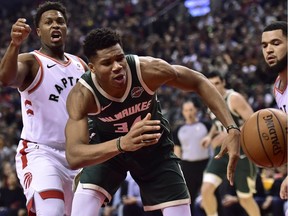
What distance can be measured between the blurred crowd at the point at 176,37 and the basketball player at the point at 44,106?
6278mm

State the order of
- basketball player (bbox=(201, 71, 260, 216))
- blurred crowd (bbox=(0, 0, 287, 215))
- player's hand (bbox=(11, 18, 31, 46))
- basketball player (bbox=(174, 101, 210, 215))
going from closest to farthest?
player's hand (bbox=(11, 18, 31, 46))
basketball player (bbox=(201, 71, 260, 216))
basketball player (bbox=(174, 101, 210, 215))
blurred crowd (bbox=(0, 0, 287, 215))

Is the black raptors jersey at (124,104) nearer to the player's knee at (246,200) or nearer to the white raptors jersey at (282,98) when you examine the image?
the white raptors jersey at (282,98)

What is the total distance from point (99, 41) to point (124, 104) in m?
0.50

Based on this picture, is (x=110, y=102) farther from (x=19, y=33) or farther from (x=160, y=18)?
(x=160, y=18)

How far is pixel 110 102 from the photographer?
14.6 feet

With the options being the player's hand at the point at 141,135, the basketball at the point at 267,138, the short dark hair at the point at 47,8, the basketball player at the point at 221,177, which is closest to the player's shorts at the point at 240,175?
the basketball player at the point at 221,177

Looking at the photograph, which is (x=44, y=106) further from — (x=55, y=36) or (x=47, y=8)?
(x=47, y=8)

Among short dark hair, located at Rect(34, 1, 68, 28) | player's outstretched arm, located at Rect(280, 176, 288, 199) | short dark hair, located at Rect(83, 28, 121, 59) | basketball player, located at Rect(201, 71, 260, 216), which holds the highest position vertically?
short dark hair, located at Rect(34, 1, 68, 28)

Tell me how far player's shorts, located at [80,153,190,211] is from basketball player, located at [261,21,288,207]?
102cm

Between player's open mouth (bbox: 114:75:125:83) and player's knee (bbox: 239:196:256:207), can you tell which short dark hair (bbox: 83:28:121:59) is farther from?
player's knee (bbox: 239:196:256:207)

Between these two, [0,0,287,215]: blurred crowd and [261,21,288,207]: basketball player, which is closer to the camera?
[261,21,288,207]: basketball player

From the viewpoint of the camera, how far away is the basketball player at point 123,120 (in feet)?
13.9

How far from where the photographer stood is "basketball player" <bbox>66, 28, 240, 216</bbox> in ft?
13.9

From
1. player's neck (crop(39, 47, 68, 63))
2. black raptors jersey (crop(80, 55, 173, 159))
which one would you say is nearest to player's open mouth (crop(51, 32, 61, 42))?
player's neck (crop(39, 47, 68, 63))
